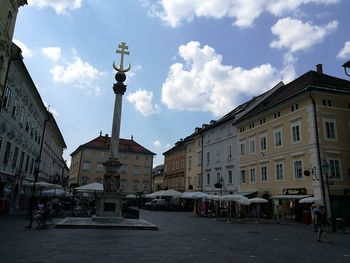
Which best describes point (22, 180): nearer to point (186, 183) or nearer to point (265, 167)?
point (265, 167)

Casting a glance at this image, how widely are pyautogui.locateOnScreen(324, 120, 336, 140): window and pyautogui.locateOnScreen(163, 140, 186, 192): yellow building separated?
34658 millimetres

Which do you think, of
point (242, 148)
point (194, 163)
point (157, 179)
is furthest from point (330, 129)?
point (157, 179)

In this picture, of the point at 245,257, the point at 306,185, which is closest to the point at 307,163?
the point at 306,185

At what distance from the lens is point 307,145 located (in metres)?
29.3

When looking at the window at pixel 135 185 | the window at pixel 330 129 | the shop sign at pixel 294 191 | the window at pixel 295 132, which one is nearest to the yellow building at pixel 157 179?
the window at pixel 135 185

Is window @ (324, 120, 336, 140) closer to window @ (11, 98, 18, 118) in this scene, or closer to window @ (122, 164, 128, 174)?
window @ (11, 98, 18, 118)

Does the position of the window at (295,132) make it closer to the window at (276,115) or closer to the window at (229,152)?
the window at (276,115)

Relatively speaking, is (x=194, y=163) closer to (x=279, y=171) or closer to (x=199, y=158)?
(x=199, y=158)

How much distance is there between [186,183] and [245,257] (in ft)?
160

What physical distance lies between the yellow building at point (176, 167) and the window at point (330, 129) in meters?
34.7

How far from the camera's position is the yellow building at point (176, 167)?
2441 inches

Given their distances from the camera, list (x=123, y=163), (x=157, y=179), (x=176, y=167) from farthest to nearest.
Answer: (x=157, y=179), (x=123, y=163), (x=176, y=167)

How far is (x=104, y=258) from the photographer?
9.22 meters

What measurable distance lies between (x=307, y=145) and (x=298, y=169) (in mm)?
2506
